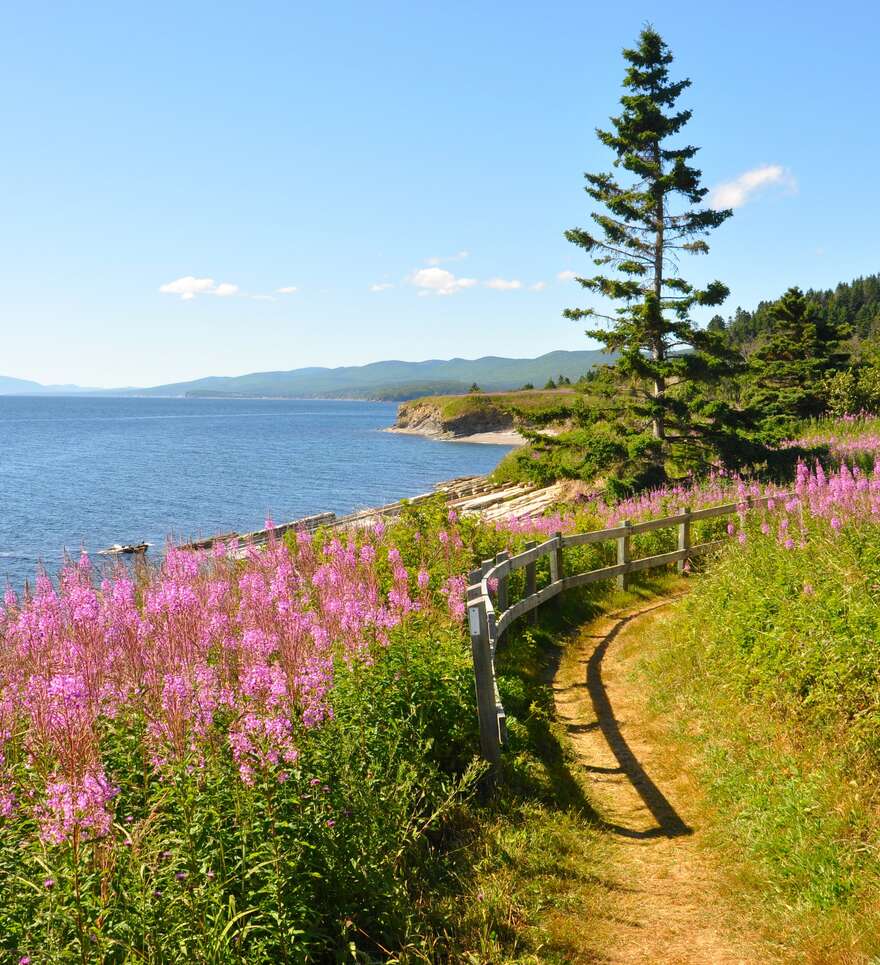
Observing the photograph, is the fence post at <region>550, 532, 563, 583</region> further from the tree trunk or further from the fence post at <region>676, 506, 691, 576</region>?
the tree trunk

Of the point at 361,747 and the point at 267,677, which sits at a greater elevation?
the point at 267,677

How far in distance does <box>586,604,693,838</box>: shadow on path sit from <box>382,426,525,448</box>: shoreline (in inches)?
3457

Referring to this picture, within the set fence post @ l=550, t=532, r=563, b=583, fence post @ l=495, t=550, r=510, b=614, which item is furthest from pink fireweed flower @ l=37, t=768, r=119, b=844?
fence post @ l=550, t=532, r=563, b=583

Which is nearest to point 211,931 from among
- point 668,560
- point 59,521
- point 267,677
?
point 267,677

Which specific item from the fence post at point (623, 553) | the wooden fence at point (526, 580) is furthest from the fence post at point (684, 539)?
the fence post at point (623, 553)

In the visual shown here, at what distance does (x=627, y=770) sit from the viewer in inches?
285

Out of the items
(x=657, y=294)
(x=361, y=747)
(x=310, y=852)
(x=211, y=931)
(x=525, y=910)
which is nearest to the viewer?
(x=211, y=931)

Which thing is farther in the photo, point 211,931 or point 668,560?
point 668,560

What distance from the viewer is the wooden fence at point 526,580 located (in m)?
6.27

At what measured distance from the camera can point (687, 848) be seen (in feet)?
19.2

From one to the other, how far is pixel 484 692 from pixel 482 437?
346 feet

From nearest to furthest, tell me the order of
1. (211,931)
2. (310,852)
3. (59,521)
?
(211,931) < (310,852) < (59,521)

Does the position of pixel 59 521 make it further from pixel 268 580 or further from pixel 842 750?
pixel 842 750

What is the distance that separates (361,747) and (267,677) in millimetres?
878
